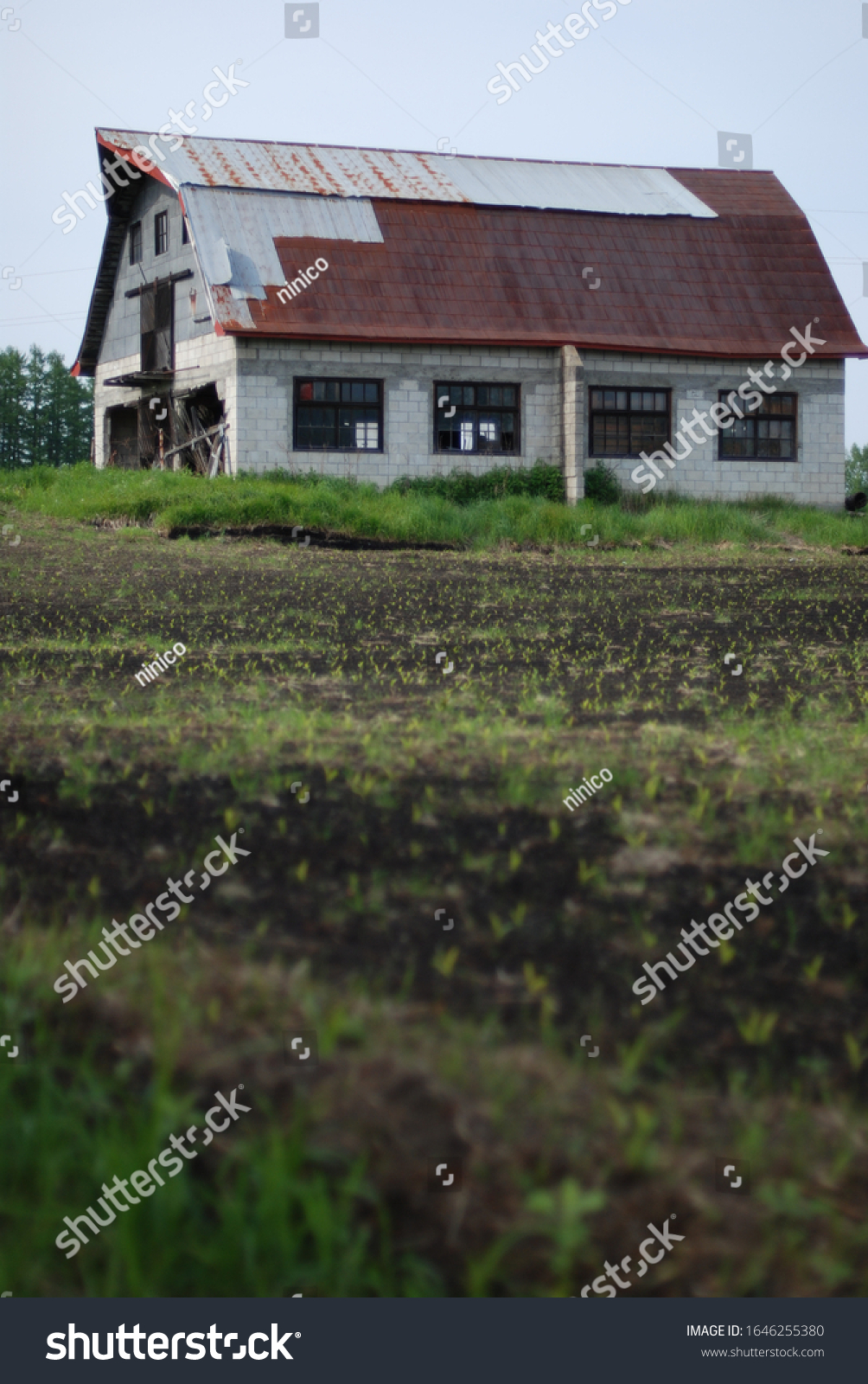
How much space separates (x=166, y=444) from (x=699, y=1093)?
27489 mm

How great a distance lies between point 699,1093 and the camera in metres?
3.58

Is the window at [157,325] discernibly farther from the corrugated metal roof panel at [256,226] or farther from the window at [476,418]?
the window at [476,418]

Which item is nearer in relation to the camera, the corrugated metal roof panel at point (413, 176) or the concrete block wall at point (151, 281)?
the concrete block wall at point (151, 281)

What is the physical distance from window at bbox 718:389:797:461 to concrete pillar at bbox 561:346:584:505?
3669mm

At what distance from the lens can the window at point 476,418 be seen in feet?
85.9

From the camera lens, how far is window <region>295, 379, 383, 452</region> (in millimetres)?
25484

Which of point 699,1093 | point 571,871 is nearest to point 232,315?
point 571,871

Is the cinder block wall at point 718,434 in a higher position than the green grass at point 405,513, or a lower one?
higher

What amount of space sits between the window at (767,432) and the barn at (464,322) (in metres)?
0.04

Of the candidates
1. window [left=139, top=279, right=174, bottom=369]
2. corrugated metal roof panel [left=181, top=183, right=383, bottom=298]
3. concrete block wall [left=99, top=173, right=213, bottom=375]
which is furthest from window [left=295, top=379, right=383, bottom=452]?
window [left=139, top=279, right=174, bottom=369]

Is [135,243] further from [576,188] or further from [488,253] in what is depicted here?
[576,188]

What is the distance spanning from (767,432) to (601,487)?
457 cm

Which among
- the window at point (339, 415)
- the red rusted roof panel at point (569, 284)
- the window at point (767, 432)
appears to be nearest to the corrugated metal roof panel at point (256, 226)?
the red rusted roof panel at point (569, 284)

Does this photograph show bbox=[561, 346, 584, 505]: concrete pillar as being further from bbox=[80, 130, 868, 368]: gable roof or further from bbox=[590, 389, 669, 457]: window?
bbox=[590, 389, 669, 457]: window
